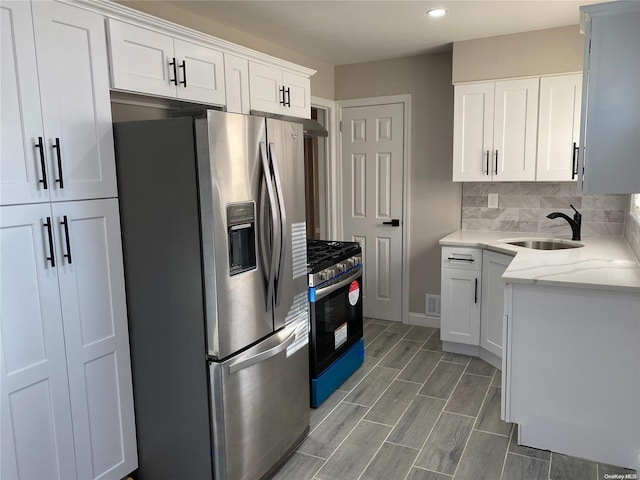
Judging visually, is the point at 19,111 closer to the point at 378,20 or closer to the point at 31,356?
the point at 31,356

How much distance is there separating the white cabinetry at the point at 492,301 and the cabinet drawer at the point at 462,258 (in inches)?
1.9

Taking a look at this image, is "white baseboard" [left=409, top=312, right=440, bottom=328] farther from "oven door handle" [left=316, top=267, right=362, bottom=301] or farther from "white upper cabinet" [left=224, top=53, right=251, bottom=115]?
"white upper cabinet" [left=224, top=53, right=251, bottom=115]

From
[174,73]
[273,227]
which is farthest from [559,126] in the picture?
[174,73]

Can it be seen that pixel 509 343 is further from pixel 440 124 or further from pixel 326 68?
pixel 326 68

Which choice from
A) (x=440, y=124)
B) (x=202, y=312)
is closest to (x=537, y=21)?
(x=440, y=124)

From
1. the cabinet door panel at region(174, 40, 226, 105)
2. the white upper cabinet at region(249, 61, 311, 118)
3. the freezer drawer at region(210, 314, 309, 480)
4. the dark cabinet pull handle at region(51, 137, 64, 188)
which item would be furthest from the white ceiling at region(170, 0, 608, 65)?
the freezer drawer at region(210, 314, 309, 480)

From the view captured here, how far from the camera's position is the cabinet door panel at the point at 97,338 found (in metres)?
1.90

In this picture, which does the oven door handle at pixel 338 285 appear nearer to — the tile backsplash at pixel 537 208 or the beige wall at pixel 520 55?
the tile backsplash at pixel 537 208

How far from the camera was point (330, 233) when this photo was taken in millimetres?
4773

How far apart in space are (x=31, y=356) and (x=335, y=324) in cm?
186

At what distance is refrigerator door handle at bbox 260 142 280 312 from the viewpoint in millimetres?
2199

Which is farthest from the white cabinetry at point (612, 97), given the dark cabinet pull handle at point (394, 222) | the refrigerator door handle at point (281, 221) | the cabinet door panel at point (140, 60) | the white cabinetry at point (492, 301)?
the dark cabinet pull handle at point (394, 222)

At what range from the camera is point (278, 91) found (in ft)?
10.5

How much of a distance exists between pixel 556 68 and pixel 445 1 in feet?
3.88
